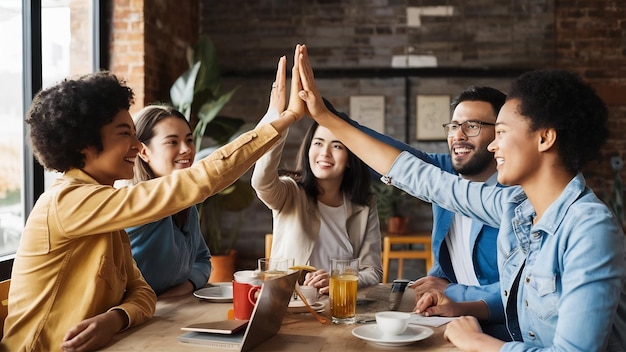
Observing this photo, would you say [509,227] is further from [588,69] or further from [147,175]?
[588,69]

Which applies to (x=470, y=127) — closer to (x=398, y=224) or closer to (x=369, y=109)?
(x=398, y=224)

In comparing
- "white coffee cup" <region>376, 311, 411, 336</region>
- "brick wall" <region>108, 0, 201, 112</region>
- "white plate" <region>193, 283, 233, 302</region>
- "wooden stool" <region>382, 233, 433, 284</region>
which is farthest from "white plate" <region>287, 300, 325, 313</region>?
"wooden stool" <region>382, 233, 433, 284</region>

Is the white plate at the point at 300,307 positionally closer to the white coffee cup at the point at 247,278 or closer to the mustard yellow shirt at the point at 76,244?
the white coffee cup at the point at 247,278

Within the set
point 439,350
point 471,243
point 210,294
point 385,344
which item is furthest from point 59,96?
point 471,243

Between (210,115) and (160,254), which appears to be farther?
(210,115)

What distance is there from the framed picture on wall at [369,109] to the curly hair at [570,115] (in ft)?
14.2

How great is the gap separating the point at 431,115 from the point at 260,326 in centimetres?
454

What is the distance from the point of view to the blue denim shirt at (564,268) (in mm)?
1290

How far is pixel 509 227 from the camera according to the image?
1.67 m

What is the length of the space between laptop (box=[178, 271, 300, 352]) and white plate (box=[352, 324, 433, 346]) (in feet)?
0.63

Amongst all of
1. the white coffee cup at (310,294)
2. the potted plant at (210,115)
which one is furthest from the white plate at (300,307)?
the potted plant at (210,115)

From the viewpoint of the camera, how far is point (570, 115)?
1473mm

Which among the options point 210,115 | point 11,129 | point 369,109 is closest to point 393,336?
point 11,129

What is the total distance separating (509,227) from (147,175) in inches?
50.4
